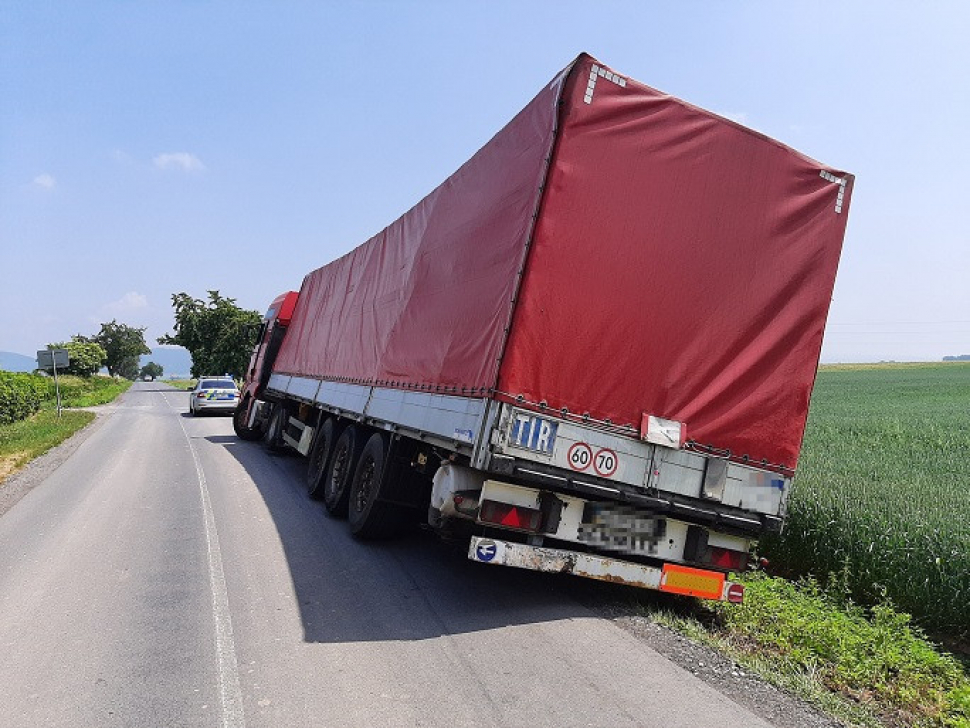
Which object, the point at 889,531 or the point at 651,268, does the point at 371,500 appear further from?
the point at 889,531

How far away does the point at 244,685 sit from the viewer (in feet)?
13.4

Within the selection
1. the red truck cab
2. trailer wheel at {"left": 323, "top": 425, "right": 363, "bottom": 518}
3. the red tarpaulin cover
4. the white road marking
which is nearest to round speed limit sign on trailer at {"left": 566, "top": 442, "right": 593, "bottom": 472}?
the red tarpaulin cover

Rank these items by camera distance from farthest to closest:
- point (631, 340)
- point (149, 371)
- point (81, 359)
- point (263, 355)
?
point (149, 371)
point (81, 359)
point (263, 355)
point (631, 340)

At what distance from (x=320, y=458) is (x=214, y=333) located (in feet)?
154

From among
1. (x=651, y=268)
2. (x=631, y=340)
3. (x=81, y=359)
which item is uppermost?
(x=651, y=268)

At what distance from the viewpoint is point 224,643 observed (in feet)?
15.5

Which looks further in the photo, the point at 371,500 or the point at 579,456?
the point at 371,500

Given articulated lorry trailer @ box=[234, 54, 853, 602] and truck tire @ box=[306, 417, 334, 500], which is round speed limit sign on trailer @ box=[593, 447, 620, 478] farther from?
truck tire @ box=[306, 417, 334, 500]

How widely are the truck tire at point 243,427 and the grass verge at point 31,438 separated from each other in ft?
13.9

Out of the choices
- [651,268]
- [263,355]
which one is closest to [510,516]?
[651,268]

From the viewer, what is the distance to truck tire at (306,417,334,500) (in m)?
9.53

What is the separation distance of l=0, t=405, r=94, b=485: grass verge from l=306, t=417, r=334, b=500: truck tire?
595cm

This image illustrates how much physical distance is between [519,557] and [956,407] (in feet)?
80.0

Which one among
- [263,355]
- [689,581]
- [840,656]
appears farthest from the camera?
[263,355]
